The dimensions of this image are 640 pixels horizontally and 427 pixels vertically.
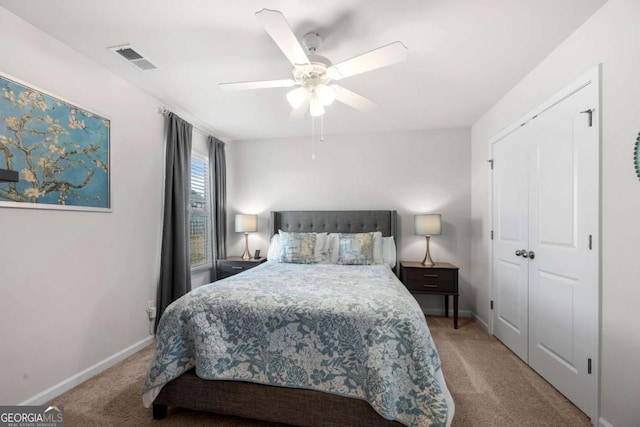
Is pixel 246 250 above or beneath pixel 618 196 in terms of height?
beneath

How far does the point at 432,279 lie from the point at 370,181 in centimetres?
157

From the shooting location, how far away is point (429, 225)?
346 centimetres

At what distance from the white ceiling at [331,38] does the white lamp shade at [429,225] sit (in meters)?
1.37

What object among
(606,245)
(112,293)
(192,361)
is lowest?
(192,361)

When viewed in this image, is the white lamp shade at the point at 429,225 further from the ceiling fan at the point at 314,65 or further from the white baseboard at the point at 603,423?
the white baseboard at the point at 603,423

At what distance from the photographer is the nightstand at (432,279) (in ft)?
10.8

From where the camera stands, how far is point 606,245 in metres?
1.63

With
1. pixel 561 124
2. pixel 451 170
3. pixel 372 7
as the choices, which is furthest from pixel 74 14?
pixel 451 170

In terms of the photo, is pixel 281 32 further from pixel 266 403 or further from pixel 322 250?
pixel 322 250

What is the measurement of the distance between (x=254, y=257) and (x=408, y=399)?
118 inches

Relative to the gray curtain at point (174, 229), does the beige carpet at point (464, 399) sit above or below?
below

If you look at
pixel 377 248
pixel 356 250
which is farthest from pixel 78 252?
pixel 377 248

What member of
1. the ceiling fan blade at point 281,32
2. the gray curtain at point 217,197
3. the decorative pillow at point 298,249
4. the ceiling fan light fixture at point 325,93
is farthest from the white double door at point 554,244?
the gray curtain at point 217,197

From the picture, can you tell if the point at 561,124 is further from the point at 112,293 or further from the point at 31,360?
the point at 31,360
